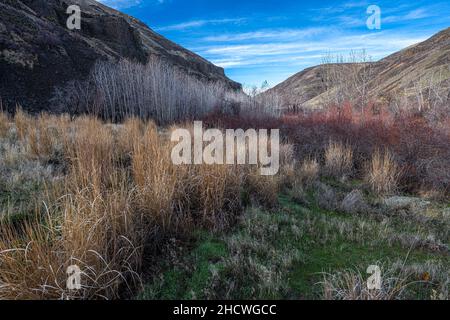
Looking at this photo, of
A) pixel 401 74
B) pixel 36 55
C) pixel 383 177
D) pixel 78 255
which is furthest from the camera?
pixel 401 74

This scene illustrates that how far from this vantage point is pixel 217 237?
3.46m

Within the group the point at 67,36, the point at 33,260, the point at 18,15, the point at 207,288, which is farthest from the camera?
the point at 67,36

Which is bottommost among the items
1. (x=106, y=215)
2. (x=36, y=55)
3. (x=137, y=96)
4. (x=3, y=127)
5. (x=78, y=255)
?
(x=78, y=255)

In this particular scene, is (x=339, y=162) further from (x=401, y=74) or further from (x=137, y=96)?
(x=401, y=74)

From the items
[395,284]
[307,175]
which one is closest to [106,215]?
[395,284]

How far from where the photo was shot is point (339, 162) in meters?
7.56

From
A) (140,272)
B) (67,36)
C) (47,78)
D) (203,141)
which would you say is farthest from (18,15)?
(140,272)

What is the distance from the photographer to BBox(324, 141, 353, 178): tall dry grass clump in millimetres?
7344

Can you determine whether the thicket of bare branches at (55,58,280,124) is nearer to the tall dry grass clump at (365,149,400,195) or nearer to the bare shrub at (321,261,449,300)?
the tall dry grass clump at (365,149,400,195)

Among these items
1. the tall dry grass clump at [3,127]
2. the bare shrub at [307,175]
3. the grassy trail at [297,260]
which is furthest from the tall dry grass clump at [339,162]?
the tall dry grass clump at [3,127]

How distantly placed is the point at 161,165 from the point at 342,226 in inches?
95.2

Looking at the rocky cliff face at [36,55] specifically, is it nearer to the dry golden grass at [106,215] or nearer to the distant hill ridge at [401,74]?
the dry golden grass at [106,215]

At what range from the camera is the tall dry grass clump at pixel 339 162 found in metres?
7.34
